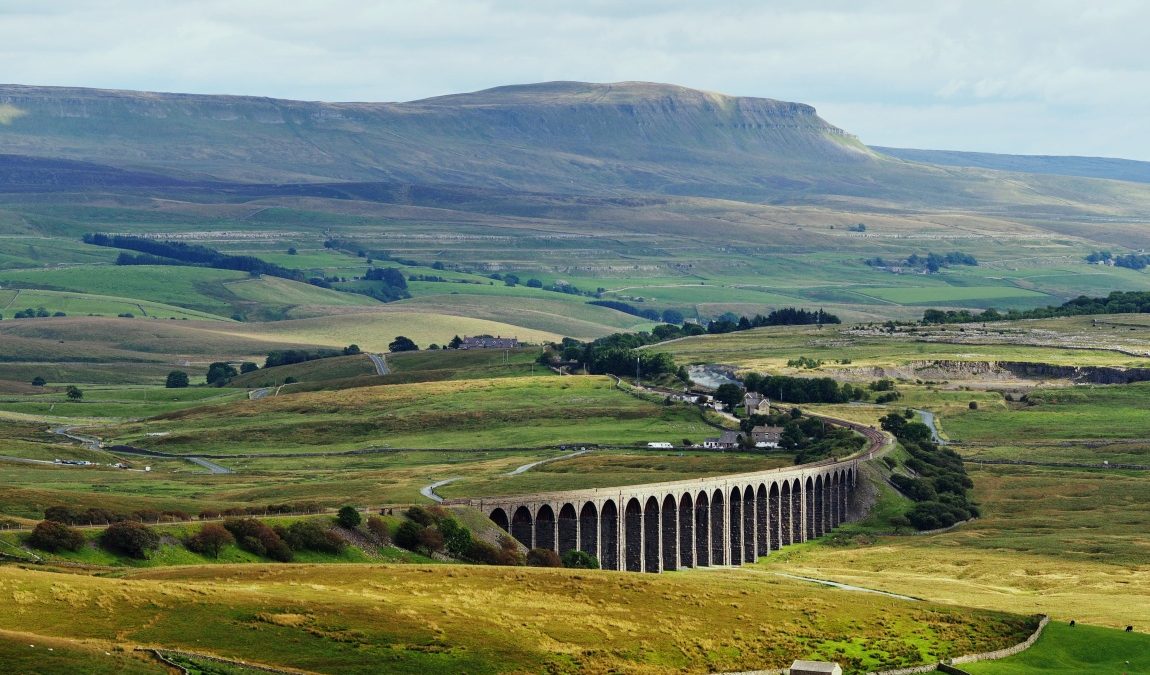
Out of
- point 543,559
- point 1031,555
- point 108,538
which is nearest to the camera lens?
point 108,538

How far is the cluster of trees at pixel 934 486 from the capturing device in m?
164

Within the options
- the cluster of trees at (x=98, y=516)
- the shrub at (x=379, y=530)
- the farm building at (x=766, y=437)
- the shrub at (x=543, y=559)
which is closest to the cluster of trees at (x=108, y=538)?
the cluster of trees at (x=98, y=516)

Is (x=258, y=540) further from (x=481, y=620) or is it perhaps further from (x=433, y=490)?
(x=433, y=490)

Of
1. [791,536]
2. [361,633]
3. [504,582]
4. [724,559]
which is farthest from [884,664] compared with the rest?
[791,536]

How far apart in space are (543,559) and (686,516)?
2894 centimetres

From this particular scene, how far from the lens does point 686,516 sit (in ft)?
466

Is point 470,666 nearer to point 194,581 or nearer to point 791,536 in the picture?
point 194,581

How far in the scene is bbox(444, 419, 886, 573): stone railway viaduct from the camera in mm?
125062

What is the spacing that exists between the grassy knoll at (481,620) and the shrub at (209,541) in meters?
8.43

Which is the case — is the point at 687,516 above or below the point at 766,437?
above

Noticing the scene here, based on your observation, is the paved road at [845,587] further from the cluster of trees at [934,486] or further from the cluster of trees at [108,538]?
the cluster of trees at [108,538]

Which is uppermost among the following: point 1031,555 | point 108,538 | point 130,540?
point 130,540

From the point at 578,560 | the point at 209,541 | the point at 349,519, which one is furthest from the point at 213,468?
the point at 209,541

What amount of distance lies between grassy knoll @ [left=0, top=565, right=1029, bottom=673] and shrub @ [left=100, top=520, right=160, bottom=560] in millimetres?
7320
